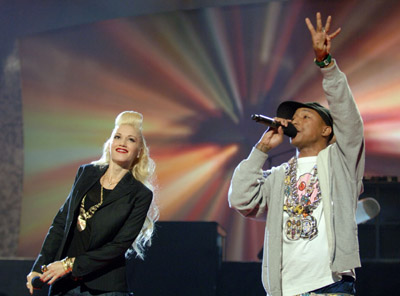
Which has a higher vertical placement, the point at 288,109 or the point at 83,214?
the point at 288,109

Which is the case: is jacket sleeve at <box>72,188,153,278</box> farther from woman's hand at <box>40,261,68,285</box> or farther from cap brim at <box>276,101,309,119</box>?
cap brim at <box>276,101,309,119</box>

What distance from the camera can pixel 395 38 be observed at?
4387 mm

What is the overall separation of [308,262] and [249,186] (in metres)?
0.36

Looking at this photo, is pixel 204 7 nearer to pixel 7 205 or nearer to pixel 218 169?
pixel 218 169

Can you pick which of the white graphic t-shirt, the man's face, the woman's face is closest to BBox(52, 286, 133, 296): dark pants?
the woman's face

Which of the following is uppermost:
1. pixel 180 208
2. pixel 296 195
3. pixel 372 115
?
pixel 372 115

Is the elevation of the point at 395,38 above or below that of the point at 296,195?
above

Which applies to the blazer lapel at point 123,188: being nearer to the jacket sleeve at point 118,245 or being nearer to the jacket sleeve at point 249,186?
the jacket sleeve at point 118,245

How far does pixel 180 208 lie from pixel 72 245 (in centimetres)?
286

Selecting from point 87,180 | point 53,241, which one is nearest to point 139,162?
point 87,180

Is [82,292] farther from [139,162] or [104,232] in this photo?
[139,162]

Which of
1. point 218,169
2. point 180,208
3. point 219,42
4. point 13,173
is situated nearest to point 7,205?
point 13,173

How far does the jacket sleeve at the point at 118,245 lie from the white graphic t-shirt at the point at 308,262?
1.94ft

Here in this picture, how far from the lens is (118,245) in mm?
2035
